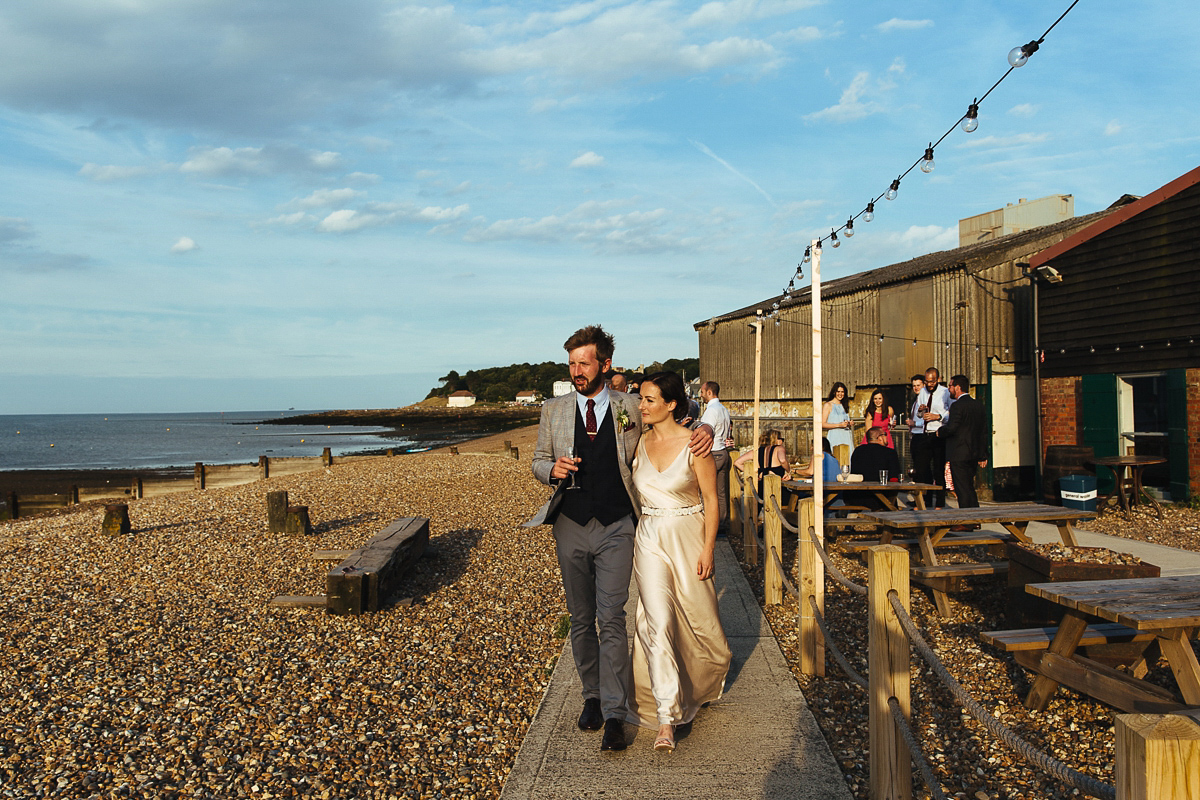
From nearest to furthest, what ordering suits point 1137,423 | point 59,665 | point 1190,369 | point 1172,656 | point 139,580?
point 1172,656
point 59,665
point 139,580
point 1190,369
point 1137,423

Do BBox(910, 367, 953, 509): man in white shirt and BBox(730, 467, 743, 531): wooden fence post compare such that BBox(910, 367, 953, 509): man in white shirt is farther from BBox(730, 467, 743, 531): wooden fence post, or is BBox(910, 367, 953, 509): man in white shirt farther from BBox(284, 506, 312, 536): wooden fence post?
BBox(284, 506, 312, 536): wooden fence post

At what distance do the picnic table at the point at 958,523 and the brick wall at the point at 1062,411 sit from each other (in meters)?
7.69

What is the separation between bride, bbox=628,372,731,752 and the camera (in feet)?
13.4

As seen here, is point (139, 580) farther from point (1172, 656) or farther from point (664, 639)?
point (1172, 656)

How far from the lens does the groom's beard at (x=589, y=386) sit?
414cm

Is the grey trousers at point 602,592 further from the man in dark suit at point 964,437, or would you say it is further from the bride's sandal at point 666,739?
the man in dark suit at point 964,437

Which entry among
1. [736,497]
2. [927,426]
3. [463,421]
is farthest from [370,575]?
[463,421]

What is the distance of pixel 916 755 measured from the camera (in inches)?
111

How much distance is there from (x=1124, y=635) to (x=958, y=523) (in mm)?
2377

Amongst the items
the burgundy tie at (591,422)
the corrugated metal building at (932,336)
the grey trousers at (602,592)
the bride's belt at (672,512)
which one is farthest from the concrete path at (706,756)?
the corrugated metal building at (932,336)

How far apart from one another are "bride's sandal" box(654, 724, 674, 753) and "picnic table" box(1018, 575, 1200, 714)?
2.02m

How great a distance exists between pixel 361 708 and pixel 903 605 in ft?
11.7

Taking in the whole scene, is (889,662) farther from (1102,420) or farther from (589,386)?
(1102,420)

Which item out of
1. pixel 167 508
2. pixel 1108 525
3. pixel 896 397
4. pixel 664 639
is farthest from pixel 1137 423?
pixel 167 508
